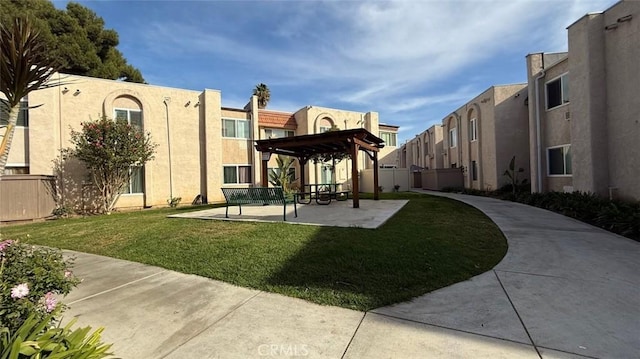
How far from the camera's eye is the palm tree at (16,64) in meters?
3.09

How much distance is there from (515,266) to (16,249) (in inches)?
274

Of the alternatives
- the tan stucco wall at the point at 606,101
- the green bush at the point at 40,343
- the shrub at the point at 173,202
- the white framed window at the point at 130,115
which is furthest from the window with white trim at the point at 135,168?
the tan stucco wall at the point at 606,101

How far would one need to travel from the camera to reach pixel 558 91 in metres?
13.3

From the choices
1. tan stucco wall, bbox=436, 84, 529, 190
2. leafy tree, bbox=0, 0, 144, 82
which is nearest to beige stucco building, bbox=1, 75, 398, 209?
leafy tree, bbox=0, 0, 144, 82

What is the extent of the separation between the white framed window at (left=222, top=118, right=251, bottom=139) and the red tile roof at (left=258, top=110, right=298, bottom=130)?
1.39 metres

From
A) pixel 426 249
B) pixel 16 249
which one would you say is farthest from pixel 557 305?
pixel 16 249

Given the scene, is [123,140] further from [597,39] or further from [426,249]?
[597,39]

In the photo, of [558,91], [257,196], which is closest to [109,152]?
[257,196]

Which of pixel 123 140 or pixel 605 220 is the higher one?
pixel 123 140

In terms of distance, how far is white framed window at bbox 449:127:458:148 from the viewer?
80.3ft

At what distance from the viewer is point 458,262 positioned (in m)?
5.14

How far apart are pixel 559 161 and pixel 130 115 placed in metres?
23.0

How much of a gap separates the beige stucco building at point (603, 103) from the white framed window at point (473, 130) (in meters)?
8.01

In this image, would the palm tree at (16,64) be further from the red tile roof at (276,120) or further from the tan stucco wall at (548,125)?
the red tile roof at (276,120)
